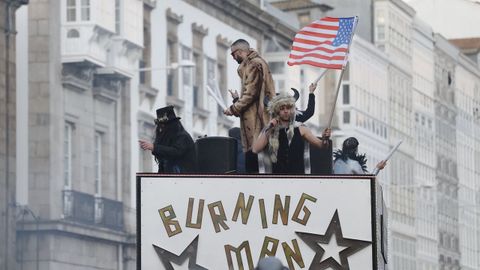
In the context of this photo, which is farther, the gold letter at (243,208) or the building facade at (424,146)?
the building facade at (424,146)

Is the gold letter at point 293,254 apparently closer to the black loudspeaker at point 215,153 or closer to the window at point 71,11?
the black loudspeaker at point 215,153

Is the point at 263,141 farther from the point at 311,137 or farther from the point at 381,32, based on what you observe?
the point at 381,32

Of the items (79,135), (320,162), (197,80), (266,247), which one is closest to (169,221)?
(266,247)

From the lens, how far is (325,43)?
63.6 ft

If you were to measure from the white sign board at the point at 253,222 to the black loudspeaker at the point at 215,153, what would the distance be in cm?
93

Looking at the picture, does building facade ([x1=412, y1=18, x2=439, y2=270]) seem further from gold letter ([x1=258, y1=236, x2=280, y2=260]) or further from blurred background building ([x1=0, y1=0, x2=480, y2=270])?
gold letter ([x1=258, y1=236, x2=280, y2=260])

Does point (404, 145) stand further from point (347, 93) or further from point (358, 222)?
point (358, 222)

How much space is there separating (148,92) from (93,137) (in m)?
4.98

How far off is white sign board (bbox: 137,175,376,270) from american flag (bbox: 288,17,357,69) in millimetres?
3196

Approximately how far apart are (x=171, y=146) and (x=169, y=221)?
1.18 m

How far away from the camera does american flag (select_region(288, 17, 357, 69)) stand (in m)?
19.1

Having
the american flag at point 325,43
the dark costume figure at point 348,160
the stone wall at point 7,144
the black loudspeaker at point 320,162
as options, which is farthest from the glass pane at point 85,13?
the black loudspeaker at point 320,162

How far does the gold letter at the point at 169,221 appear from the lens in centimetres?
1597

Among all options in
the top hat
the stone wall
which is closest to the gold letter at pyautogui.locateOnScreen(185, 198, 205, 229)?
the top hat
